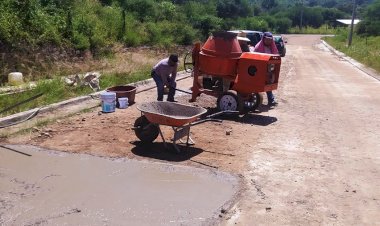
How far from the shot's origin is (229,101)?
10086 mm

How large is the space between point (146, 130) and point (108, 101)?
2715mm

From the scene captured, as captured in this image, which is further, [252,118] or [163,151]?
[252,118]

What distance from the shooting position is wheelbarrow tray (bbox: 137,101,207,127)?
7039 millimetres

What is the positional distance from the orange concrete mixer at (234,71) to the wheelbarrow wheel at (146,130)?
2951mm

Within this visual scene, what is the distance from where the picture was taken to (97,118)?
9.38 meters

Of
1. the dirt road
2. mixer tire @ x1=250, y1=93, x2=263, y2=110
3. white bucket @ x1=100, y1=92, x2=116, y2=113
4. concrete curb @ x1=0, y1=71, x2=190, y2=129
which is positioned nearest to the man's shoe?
the dirt road

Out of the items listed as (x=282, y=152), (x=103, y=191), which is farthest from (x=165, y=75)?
(x=103, y=191)

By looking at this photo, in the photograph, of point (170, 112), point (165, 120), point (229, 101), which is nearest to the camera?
point (165, 120)

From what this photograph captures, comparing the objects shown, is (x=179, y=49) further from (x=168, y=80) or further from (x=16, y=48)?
(x=168, y=80)

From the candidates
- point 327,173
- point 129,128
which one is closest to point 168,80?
point 129,128

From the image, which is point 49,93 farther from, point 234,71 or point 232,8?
point 232,8

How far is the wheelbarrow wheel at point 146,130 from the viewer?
7.50 metres

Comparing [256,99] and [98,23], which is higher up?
[98,23]

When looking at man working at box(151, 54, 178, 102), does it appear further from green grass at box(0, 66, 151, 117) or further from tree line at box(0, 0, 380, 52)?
tree line at box(0, 0, 380, 52)
